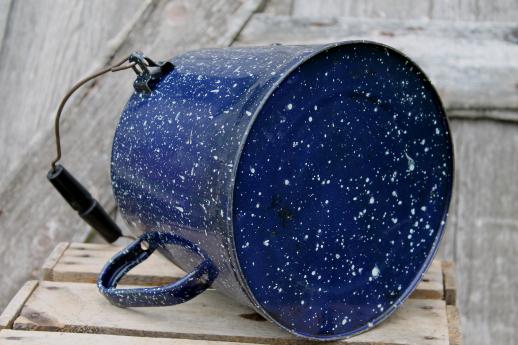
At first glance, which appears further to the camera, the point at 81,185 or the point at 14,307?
the point at 81,185

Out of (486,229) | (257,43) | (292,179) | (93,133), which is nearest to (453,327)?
(292,179)

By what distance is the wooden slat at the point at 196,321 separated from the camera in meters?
1.17

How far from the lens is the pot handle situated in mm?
1105

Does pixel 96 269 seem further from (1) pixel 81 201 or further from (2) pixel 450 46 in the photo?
(2) pixel 450 46

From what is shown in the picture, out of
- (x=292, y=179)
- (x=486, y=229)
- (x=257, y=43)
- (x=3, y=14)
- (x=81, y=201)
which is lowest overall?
(x=486, y=229)

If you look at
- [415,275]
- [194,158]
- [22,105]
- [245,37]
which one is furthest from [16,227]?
[415,275]

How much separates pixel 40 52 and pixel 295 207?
1.03 m

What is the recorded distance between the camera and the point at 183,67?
1191 millimetres

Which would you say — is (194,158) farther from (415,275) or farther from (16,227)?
(16,227)

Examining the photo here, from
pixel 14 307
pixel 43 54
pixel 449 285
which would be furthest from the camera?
pixel 43 54

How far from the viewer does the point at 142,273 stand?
54.8 inches

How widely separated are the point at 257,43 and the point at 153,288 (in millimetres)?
744

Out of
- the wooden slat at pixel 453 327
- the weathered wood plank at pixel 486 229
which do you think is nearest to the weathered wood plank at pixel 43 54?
the weathered wood plank at pixel 486 229

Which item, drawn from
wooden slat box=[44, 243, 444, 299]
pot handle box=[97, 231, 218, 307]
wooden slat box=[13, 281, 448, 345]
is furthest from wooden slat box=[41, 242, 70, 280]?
pot handle box=[97, 231, 218, 307]
